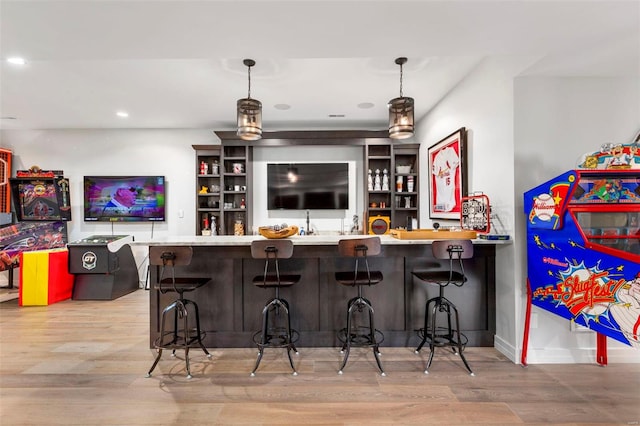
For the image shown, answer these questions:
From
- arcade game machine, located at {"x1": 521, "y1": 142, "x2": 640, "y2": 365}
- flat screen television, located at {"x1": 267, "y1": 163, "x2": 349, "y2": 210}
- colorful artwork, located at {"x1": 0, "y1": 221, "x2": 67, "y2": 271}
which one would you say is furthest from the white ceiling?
colorful artwork, located at {"x1": 0, "y1": 221, "x2": 67, "y2": 271}

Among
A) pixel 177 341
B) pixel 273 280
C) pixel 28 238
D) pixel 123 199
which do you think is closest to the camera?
pixel 273 280

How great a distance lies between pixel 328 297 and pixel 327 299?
2 cm

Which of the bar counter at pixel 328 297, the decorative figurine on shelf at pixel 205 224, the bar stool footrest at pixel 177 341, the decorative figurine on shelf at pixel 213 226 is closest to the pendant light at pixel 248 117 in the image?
the bar counter at pixel 328 297

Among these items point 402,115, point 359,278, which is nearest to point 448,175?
point 402,115

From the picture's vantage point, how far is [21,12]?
64.9 inches

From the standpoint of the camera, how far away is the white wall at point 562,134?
8.10 ft

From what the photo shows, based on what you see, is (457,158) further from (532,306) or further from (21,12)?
(21,12)

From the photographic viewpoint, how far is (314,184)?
489cm

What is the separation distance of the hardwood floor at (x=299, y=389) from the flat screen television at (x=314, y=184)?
258 cm

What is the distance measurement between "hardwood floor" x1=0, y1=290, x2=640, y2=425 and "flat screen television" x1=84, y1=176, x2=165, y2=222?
2550 millimetres

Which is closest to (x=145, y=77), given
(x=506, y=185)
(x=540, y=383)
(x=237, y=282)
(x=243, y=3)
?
(x=243, y=3)

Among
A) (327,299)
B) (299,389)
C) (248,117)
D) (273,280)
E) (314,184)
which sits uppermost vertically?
(248,117)

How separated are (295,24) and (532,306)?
282 cm

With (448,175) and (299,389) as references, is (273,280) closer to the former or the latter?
(299,389)
